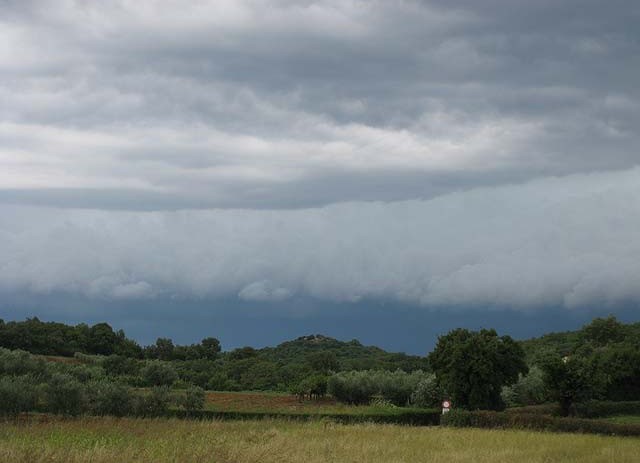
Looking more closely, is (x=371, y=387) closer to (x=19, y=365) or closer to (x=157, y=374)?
(x=157, y=374)

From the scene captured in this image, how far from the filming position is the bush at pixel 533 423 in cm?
3556

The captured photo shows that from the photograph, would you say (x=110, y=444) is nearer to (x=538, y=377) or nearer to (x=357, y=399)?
(x=357, y=399)

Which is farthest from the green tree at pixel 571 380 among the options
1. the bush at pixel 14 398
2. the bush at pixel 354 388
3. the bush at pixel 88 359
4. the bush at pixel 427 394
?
the bush at pixel 88 359

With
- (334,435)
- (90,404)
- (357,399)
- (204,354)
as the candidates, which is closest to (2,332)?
A: (204,354)

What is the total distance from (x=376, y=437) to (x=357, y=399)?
1113 inches

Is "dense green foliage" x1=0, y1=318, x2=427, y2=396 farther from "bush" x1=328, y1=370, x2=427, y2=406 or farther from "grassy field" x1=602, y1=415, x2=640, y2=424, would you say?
"grassy field" x1=602, y1=415, x2=640, y2=424

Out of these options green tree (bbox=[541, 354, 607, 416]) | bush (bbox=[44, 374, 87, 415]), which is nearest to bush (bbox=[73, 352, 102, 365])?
bush (bbox=[44, 374, 87, 415])

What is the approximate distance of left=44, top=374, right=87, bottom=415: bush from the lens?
3603 centimetres

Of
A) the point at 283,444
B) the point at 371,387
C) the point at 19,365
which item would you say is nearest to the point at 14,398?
the point at 283,444

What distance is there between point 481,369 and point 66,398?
23581mm

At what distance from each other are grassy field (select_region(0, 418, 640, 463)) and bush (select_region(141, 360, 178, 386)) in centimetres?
2443

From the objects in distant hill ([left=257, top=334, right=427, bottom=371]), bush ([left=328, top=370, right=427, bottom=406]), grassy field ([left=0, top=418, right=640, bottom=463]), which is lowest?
grassy field ([left=0, top=418, right=640, bottom=463])

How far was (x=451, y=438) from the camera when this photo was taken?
98.6 ft

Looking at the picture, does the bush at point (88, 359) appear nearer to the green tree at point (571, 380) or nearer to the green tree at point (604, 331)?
the green tree at point (571, 380)
